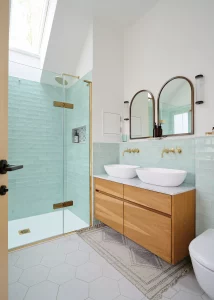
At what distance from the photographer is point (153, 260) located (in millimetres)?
1612

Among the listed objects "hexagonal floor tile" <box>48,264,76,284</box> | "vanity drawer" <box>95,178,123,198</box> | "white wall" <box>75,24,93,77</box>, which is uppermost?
"white wall" <box>75,24,93,77</box>

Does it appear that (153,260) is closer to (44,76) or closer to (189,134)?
(189,134)

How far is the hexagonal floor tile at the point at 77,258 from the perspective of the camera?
1.58 metres

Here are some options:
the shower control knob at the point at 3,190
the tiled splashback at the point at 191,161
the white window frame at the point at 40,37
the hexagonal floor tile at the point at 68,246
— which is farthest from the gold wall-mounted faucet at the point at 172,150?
the white window frame at the point at 40,37

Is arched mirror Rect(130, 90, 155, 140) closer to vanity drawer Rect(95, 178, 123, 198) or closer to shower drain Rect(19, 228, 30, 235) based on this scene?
vanity drawer Rect(95, 178, 123, 198)

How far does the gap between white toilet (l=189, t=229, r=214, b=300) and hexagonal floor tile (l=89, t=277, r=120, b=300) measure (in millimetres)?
599

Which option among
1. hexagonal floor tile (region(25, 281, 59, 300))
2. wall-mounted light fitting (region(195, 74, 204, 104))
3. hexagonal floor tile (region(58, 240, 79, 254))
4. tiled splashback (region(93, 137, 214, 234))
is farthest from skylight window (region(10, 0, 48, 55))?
hexagonal floor tile (region(25, 281, 59, 300))

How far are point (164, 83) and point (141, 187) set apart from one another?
1.29 metres

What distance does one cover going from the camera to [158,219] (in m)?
1.44

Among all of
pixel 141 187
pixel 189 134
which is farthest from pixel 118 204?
pixel 189 134

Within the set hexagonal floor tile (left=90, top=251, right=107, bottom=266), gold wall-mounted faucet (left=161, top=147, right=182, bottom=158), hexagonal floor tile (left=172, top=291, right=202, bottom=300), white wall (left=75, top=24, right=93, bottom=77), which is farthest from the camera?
white wall (left=75, top=24, right=93, bottom=77)

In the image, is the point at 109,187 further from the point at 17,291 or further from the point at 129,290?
the point at 17,291

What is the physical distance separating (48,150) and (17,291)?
6.18 feet

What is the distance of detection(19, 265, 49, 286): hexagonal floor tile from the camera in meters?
1.35
